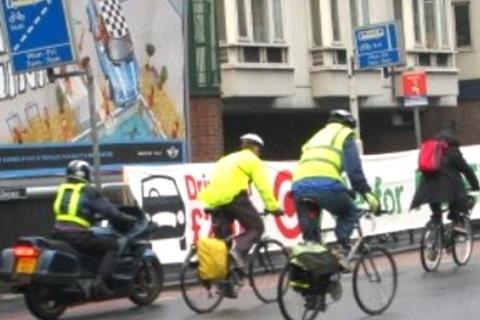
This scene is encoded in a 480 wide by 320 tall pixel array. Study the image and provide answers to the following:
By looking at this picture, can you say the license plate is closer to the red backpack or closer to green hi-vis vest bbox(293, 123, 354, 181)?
green hi-vis vest bbox(293, 123, 354, 181)

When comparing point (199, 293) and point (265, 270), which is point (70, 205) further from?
point (265, 270)

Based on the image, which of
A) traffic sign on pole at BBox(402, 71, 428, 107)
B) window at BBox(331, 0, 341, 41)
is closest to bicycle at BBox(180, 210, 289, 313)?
traffic sign on pole at BBox(402, 71, 428, 107)

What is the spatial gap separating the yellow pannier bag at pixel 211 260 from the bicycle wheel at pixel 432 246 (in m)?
3.65

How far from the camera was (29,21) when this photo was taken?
1480 centimetres

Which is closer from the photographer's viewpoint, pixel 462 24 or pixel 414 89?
pixel 414 89

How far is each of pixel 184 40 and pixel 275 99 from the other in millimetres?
4645

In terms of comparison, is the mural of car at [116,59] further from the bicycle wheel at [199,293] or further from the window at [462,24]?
the window at [462,24]

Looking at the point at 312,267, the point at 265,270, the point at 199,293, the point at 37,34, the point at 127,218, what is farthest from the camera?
the point at 37,34

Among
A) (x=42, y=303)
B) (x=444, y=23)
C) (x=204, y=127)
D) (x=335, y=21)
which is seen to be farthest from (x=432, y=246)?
(x=444, y=23)

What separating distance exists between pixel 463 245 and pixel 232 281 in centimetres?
431

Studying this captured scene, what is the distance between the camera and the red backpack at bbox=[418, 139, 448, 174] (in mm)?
15172

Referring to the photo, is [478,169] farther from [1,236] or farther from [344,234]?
[344,234]

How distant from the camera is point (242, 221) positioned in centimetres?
1278

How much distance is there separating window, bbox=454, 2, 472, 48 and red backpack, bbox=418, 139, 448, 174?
20.4 meters
